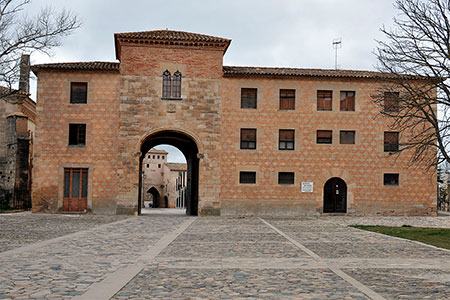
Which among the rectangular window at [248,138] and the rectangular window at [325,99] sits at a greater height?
the rectangular window at [325,99]

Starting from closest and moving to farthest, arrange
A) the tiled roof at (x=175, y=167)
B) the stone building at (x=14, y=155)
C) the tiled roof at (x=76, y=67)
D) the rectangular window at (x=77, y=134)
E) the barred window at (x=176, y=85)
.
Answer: the tiled roof at (x=76, y=67) → the rectangular window at (x=77, y=134) → the barred window at (x=176, y=85) → the stone building at (x=14, y=155) → the tiled roof at (x=175, y=167)

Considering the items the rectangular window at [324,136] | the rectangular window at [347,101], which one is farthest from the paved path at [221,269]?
the rectangular window at [347,101]

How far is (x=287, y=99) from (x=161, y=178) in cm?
4187

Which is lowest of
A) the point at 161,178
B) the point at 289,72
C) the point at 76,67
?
the point at 161,178

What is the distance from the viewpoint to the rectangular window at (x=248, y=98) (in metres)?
29.4

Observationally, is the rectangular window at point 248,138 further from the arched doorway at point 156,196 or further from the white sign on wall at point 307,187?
the arched doorway at point 156,196

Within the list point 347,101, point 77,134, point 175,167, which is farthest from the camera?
point 175,167

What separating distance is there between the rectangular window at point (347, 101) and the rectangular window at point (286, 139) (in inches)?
140

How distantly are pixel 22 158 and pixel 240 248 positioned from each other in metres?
26.1

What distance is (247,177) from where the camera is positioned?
28.9m

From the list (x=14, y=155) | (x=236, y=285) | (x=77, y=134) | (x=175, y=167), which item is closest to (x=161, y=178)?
(x=175, y=167)

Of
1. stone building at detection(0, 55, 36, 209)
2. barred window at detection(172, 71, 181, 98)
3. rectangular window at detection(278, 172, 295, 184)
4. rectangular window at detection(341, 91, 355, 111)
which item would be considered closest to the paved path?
rectangular window at detection(278, 172, 295, 184)

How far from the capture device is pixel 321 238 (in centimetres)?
1502

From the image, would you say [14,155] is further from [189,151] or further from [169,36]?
[169,36]
